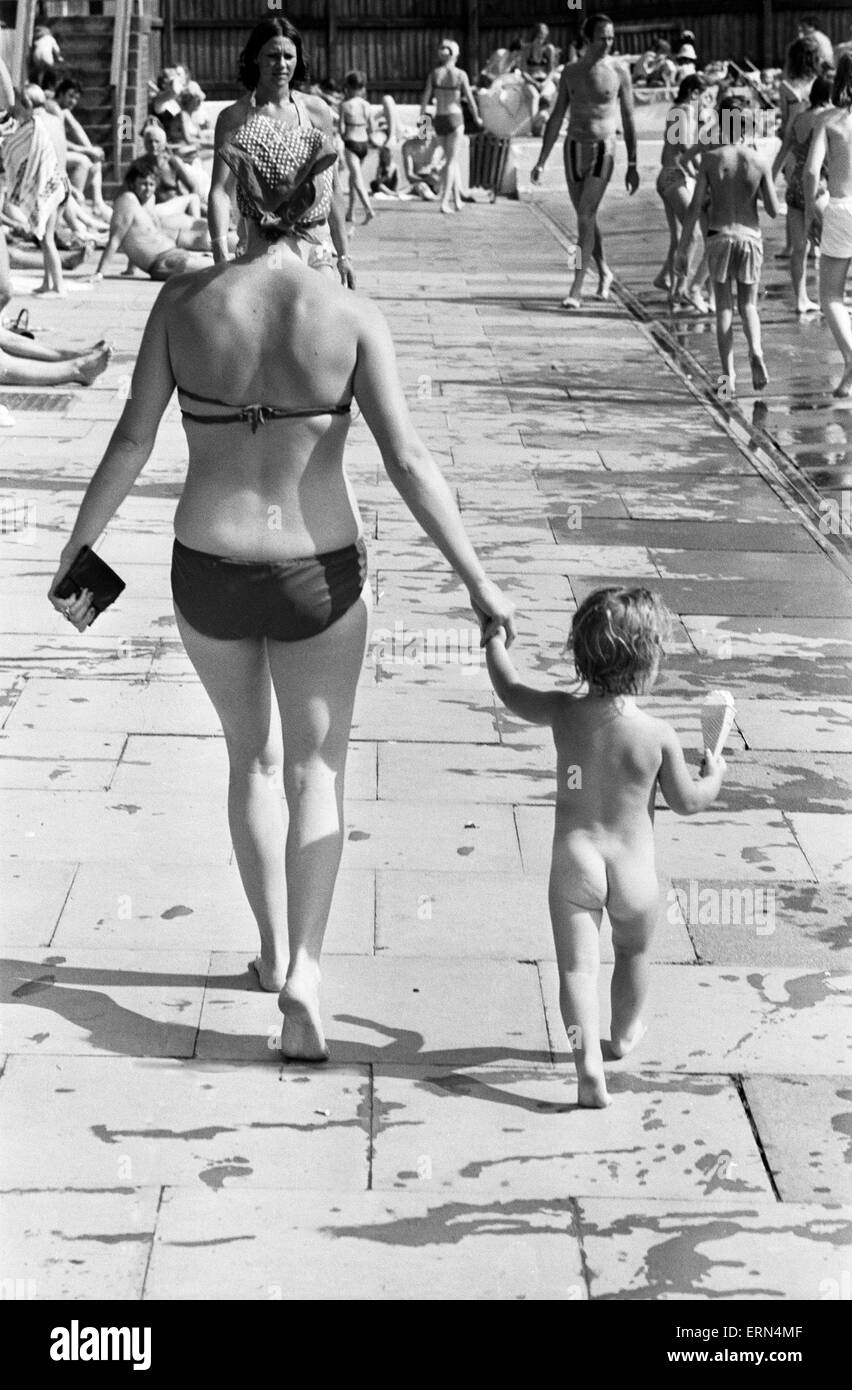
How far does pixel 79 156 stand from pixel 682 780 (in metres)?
18.0

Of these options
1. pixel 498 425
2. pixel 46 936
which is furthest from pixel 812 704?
pixel 498 425

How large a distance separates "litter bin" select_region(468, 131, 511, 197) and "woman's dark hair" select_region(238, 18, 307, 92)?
19.7 meters

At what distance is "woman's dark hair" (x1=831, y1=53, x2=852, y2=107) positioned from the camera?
10.8 meters

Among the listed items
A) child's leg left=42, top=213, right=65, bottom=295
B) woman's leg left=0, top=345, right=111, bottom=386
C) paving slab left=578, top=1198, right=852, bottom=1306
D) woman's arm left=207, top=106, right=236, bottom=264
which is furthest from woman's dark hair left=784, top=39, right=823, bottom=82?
paving slab left=578, top=1198, right=852, bottom=1306

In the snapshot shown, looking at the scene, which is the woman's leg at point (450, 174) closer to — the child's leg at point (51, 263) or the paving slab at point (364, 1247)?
the child's leg at point (51, 263)

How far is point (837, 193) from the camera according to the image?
36.0ft

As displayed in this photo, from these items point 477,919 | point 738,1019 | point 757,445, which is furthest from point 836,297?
point 738,1019

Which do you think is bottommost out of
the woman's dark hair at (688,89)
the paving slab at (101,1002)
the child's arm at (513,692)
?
the paving slab at (101,1002)

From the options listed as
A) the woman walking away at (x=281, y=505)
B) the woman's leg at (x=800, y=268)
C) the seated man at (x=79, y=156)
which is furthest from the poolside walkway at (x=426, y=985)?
the seated man at (x=79, y=156)

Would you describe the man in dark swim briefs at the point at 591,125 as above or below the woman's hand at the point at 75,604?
below

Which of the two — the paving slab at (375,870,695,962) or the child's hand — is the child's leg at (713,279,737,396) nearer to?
the paving slab at (375,870,695,962)

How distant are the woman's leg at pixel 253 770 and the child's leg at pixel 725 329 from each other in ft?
26.8

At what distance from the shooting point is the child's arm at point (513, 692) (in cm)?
372
